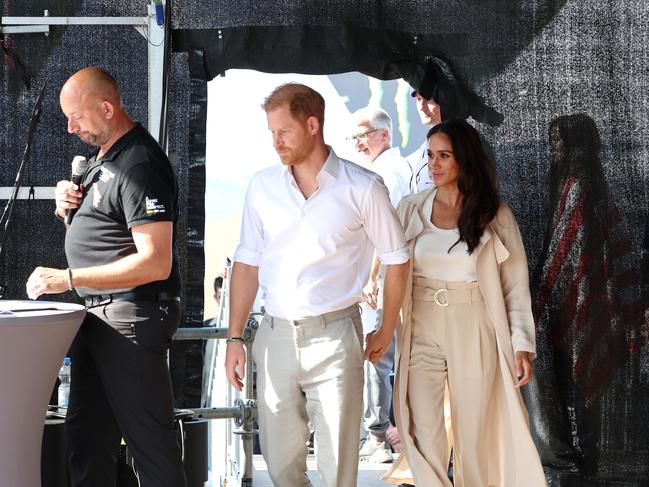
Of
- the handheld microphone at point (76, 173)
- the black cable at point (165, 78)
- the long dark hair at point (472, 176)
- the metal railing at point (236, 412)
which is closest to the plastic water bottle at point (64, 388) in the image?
the metal railing at point (236, 412)

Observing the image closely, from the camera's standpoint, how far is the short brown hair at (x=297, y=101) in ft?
10.9

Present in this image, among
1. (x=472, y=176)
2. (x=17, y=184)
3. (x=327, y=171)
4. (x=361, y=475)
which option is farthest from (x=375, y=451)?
(x=327, y=171)

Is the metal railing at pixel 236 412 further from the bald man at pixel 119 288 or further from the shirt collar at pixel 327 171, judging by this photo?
the shirt collar at pixel 327 171

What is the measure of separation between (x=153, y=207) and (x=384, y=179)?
2.47 meters

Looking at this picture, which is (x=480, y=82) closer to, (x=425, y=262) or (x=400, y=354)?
(x=425, y=262)

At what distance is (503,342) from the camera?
3.89m

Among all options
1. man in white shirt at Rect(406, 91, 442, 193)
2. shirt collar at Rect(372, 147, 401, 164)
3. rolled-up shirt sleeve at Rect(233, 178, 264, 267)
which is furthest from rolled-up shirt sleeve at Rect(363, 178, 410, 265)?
shirt collar at Rect(372, 147, 401, 164)

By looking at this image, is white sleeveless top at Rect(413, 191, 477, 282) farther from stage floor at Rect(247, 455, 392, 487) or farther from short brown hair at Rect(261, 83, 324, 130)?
stage floor at Rect(247, 455, 392, 487)

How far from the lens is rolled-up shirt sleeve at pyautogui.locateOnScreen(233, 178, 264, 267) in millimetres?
3506

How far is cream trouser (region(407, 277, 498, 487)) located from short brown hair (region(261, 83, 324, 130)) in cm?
90

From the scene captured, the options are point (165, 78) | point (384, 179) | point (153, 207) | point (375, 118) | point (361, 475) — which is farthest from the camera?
point (375, 118)

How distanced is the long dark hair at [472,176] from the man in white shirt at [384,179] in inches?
58.8

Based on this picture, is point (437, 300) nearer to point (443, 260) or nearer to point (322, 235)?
point (443, 260)

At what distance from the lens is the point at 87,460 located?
3.52 meters
